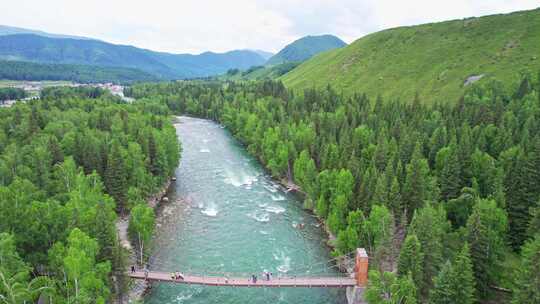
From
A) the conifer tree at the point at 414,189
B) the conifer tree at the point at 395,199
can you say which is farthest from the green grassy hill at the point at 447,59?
the conifer tree at the point at 395,199

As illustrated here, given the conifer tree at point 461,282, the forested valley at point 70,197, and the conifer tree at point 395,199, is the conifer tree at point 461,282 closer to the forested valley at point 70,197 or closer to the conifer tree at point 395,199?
the conifer tree at point 395,199

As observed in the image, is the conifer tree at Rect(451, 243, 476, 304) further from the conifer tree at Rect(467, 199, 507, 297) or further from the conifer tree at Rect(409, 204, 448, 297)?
the conifer tree at Rect(467, 199, 507, 297)

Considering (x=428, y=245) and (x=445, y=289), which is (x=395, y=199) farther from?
(x=445, y=289)

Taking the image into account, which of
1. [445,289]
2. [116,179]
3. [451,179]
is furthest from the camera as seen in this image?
[116,179]

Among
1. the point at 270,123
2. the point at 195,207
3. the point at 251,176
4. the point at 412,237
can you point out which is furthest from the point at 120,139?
the point at 412,237

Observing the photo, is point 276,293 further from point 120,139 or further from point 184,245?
point 120,139

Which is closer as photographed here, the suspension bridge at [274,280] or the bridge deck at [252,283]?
the suspension bridge at [274,280]

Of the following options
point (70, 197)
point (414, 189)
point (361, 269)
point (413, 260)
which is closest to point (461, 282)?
point (413, 260)
